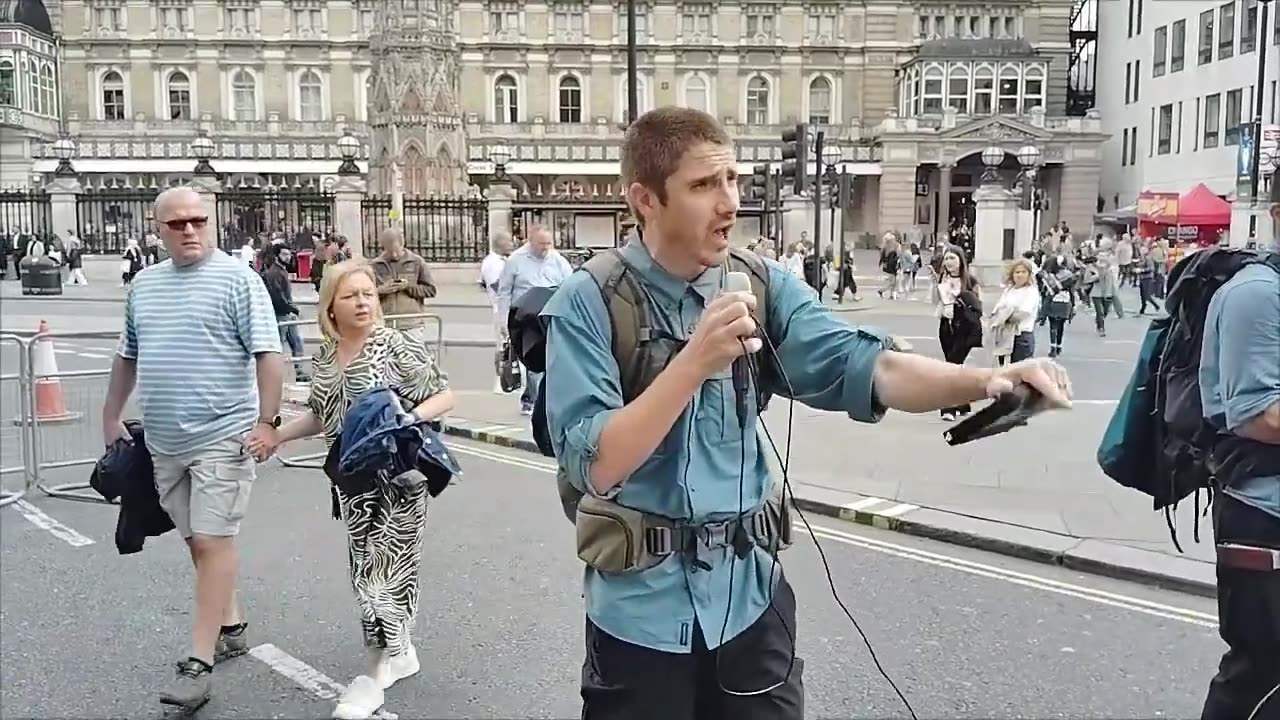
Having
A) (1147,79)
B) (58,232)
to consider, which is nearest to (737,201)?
(58,232)

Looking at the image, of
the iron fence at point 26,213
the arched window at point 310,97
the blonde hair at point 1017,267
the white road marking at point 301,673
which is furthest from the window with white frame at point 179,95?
the white road marking at point 301,673

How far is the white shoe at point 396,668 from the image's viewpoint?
15.7 feet

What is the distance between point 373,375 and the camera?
15.5 feet

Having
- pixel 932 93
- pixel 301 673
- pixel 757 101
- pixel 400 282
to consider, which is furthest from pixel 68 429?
pixel 757 101

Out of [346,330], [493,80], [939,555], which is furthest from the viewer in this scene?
[493,80]

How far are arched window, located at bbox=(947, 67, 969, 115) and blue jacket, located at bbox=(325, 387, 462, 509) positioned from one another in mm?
62660

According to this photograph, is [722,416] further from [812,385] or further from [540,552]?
[540,552]

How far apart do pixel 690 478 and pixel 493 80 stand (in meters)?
67.0

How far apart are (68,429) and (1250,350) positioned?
400 inches

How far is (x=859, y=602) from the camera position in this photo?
6094mm

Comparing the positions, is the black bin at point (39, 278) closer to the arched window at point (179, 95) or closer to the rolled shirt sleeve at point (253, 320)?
the rolled shirt sleeve at point (253, 320)

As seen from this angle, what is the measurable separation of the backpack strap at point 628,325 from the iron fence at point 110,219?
36.7 m

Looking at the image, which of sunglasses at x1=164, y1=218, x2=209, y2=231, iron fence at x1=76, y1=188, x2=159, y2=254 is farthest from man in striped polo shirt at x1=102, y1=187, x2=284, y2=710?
iron fence at x1=76, y1=188, x2=159, y2=254

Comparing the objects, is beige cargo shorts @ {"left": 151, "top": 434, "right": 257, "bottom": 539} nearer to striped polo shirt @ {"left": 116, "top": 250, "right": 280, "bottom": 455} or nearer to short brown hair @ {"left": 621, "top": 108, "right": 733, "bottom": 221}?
striped polo shirt @ {"left": 116, "top": 250, "right": 280, "bottom": 455}
